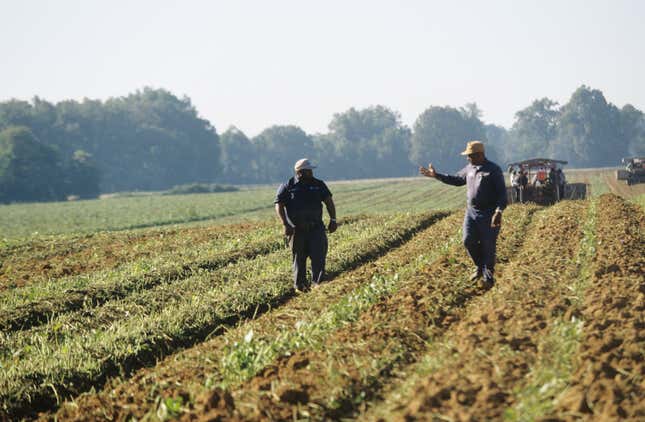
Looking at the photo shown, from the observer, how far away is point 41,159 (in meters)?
79.2

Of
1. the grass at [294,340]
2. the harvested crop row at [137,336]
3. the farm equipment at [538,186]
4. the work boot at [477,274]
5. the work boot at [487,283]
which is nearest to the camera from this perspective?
the grass at [294,340]

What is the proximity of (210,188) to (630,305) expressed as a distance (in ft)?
250

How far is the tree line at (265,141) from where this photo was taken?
10131 cm

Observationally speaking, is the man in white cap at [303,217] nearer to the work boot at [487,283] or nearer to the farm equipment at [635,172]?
the work boot at [487,283]

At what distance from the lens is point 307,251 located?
32.9 feet

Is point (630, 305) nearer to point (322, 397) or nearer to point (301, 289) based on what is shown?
point (322, 397)

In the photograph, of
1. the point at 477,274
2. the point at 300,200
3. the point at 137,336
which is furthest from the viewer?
the point at 300,200

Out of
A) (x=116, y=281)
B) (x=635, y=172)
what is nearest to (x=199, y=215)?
(x=635, y=172)

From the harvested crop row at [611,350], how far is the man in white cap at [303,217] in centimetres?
351

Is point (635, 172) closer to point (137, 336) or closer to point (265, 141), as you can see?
point (137, 336)

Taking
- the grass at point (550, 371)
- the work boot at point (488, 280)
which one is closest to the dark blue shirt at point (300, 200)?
the work boot at point (488, 280)

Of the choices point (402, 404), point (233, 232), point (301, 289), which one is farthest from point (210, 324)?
point (233, 232)

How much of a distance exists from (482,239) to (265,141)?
401 feet

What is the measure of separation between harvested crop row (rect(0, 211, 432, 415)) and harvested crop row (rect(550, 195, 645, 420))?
3.79 meters
